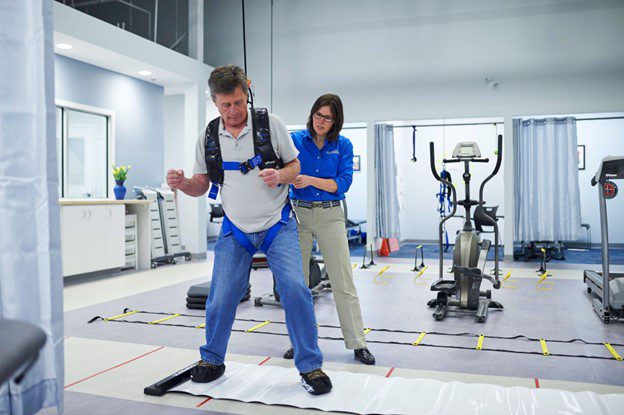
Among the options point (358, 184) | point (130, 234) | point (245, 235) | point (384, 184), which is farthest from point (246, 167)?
point (358, 184)

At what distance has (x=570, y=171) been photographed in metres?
8.48

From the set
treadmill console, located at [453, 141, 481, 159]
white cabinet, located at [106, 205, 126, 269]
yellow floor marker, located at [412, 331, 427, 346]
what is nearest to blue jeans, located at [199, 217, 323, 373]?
yellow floor marker, located at [412, 331, 427, 346]

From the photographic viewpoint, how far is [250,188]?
264 cm

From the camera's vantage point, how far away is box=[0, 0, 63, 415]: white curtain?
2195 mm

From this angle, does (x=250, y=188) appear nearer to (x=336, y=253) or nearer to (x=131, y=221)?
(x=336, y=253)

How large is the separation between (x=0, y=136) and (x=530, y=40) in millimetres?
8066

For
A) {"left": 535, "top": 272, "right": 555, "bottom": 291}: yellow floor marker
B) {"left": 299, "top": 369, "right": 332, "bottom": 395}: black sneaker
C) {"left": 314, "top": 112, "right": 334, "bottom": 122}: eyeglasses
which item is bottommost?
{"left": 535, "top": 272, "right": 555, "bottom": 291}: yellow floor marker

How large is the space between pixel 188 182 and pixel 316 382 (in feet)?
3.74

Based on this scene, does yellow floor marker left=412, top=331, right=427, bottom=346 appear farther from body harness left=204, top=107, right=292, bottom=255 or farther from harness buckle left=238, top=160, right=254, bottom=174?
harness buckle left=238, top=160, right=254, bottom=174

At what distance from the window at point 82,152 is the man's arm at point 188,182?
5.22 metres

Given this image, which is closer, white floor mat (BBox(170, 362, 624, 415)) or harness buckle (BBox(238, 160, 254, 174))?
white floor mat (BBox(170, 362, 624, 415))

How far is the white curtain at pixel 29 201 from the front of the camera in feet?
7.20

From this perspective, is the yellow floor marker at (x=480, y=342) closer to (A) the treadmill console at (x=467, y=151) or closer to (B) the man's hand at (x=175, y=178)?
(A) the treadmill console at (x=467, y=151)

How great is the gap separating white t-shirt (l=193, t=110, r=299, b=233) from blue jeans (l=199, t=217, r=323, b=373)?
0.08 metres
